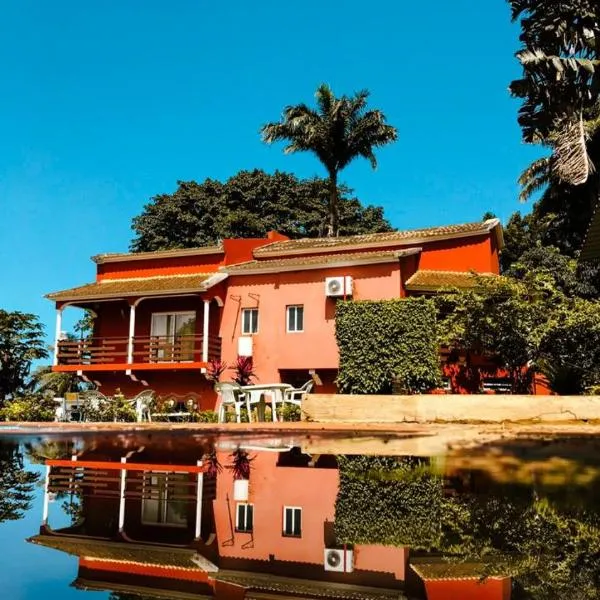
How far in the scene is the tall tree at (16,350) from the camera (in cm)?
2878

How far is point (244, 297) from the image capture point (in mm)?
24438

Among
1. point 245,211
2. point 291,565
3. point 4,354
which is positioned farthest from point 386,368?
point 245,211

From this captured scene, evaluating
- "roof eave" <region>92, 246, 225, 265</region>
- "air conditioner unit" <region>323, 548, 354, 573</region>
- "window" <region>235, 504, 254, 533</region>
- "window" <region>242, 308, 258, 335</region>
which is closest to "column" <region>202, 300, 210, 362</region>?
"window" <region>242, 308, 258, 335</region>

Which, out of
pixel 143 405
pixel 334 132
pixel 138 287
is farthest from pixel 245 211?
pixel 143 405

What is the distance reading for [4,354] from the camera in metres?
→ 28.7

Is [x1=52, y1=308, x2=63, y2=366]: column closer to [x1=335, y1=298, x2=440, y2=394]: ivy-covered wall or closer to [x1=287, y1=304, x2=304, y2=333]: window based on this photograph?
[x1=287, y1=304, x2=304, y2=333]: window

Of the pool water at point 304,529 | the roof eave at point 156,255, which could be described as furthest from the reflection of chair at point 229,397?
the pool water at point 304,529

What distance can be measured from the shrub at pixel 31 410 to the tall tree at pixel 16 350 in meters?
5.58

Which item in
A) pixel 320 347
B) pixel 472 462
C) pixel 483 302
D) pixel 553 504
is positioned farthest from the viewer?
Answer: pixel 320 347

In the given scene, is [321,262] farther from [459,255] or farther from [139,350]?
[139,350]

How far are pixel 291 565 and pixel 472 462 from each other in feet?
16.3

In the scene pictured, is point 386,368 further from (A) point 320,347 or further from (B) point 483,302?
(A) point 320,347

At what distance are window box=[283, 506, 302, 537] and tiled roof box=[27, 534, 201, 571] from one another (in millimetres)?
735

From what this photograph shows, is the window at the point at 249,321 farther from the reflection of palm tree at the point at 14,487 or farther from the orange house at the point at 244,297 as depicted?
the reflection of palm tree at the point at 14,487
